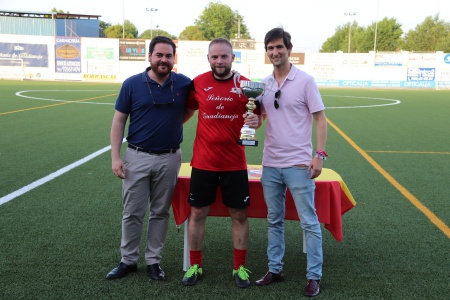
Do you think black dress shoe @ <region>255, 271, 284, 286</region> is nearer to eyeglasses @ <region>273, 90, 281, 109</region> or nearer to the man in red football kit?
the man in red football kit

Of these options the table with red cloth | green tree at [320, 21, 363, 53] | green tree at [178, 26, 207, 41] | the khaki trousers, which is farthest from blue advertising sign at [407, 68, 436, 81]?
green tree at [178, 26, 207, 41]

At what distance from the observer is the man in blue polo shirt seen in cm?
382

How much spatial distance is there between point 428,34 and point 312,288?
74.2m

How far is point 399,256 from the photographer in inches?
172

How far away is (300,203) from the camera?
362cm

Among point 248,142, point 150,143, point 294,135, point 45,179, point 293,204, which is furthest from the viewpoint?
point 45,179

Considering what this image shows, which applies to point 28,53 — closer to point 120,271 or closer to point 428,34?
point 120,271

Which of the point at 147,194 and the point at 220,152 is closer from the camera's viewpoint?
the point at 220,152

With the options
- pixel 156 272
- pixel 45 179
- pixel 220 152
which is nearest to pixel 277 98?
pixel 220 152

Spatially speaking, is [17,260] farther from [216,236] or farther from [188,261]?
[216,236]

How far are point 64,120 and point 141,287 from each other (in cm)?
1092

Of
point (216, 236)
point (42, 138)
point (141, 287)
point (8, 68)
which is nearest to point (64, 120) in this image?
point (42, 138)

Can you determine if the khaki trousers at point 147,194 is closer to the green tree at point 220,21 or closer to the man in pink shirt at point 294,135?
the man in pink shirt at point 294,135

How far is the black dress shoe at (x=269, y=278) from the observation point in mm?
3785
